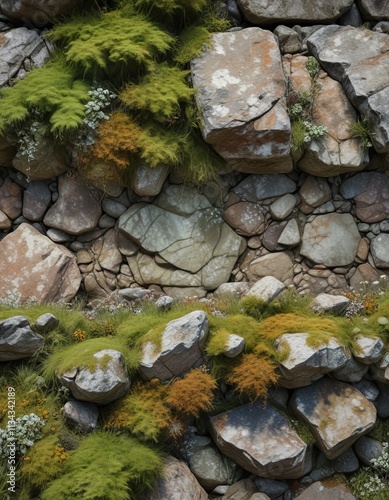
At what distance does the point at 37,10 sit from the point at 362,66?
19.6 ft

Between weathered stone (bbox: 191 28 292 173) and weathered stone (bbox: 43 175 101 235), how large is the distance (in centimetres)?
247

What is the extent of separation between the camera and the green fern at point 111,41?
30.6 ft

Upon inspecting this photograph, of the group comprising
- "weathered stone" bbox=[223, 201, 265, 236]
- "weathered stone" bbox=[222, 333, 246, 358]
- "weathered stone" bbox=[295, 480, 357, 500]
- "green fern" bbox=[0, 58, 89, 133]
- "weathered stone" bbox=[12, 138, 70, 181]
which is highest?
"green fern" bbox=[0, 58, 89, 133]

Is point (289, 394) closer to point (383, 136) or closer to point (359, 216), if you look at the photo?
point (359, 216)

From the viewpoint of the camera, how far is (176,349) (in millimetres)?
7926

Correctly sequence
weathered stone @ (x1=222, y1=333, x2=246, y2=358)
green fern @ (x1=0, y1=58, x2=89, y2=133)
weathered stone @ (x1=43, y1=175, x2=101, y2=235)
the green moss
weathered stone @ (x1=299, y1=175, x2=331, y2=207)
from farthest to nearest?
weathered stone @ (x1=299, y1=175, x2=331, y2=207), weathered stone @ (x1=43, y1=175, x2=101, y2=235), green fern @ (x1=0, y1=58, x2=89, y2=133), weathered stone @ (x1=222, y1=333, x2=246, y2=358), the green moss

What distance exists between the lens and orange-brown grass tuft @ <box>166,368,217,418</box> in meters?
7.85

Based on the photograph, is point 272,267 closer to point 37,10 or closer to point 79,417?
point 79,417

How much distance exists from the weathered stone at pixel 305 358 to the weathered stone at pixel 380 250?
8.05ft

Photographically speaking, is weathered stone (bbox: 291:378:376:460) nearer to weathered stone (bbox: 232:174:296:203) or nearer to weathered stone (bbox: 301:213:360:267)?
weathered stone (bbox: 301:213:360:267)

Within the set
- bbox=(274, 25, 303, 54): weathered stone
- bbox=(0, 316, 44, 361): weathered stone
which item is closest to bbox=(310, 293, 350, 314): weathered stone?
bbox=(0, 316, 44, 361): weathered stone

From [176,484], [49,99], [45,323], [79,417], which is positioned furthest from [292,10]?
[176,484]

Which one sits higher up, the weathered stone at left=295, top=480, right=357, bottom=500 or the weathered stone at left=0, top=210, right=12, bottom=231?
the weathered stone at left=0, top=210, right=12, bottom=231

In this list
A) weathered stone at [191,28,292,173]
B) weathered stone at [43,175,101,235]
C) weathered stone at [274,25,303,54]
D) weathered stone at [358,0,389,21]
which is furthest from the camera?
weathered stone at [358,0,389,21]
